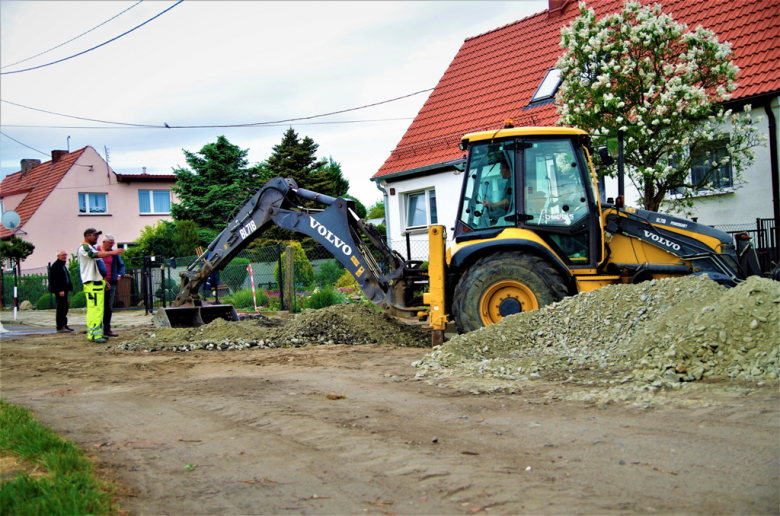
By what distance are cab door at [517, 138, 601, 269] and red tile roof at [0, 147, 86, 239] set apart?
30.9 meters

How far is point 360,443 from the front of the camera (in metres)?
4.29

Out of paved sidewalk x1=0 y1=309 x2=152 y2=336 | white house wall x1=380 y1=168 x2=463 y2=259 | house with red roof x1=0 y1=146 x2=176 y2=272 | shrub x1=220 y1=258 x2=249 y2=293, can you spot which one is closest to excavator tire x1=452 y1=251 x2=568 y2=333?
white house wall x1=380 y1=168 x2=463 y2=259

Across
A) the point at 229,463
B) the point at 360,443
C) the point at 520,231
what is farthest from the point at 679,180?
the point at 229,463

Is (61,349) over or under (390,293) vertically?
under

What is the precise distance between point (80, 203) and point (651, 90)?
108 ft

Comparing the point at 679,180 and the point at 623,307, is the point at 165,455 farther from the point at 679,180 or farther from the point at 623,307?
the point at 679,180

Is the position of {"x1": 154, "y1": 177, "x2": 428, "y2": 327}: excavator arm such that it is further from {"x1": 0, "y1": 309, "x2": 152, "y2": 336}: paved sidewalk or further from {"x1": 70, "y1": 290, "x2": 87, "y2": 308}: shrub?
{"x1": 70, "y1": 290, "x2": 87, "y2": 308}: shrub

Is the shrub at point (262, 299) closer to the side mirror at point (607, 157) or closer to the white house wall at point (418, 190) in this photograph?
the white house wall at point (418, 190)

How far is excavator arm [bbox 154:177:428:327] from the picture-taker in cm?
948

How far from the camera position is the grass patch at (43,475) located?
318 cm

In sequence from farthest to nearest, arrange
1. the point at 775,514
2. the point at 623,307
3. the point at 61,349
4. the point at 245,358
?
the point at 61,349, the point at 245,358, the point at 623,307, the point at 775,514

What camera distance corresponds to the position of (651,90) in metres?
10.6

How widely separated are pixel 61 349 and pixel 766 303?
9949 mm

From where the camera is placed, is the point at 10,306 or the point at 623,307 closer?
the point at 623,307
